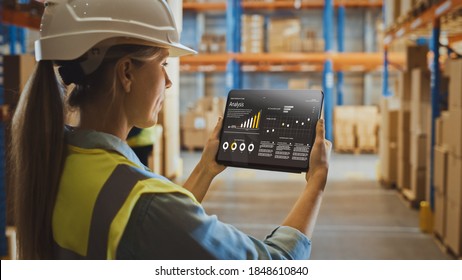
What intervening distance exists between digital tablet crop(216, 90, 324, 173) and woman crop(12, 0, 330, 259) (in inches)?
3.4

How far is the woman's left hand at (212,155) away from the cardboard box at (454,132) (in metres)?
2.79

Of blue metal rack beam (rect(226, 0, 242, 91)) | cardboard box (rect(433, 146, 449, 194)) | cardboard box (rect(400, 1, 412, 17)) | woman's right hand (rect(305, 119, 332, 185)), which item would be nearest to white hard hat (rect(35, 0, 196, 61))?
woman's right hand (rect(305, 119, 332, 185))

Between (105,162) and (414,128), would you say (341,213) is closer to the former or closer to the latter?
(414,128)

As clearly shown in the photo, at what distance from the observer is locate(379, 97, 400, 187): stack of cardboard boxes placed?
6.36 m

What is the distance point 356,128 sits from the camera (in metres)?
10.4

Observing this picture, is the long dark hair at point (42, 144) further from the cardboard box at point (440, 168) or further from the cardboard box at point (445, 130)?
the cardboard box at point (440, 168)

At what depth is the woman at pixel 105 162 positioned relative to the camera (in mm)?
889

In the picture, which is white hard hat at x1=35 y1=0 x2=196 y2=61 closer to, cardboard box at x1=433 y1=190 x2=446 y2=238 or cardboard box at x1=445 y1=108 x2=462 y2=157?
cardboard box at x1=445 y1=108 x2=462 y2=157

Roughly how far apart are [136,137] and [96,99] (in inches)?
103

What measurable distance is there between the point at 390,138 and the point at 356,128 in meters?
4.03

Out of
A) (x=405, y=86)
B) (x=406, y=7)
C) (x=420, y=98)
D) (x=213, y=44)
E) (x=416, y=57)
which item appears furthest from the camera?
(x=213, y=44)

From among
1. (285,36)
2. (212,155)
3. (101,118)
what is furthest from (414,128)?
(285,36)

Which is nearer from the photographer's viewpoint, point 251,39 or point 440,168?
point 440,168
